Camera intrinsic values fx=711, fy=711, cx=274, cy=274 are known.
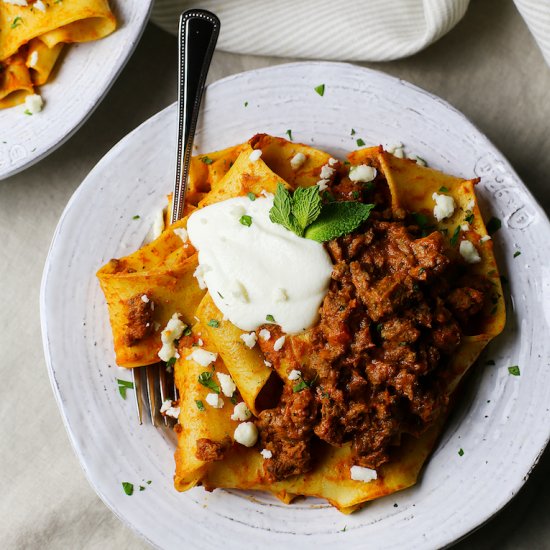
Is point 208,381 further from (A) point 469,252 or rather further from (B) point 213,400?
(A) point 469,252

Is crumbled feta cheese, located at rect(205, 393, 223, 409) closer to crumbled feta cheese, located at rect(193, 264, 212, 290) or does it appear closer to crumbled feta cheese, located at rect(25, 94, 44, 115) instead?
crumbled feta cheese, located at rect(193, 264, 212, 290)

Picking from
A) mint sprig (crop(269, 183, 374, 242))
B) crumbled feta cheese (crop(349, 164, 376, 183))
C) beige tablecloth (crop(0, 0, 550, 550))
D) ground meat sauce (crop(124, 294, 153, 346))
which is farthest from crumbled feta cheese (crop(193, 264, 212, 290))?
beige tablecloth (crop(0, 0, 550, 550))

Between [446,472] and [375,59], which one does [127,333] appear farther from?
[375,59]

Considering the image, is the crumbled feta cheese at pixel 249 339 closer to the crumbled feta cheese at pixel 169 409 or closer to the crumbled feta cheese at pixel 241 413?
the crumbled feta cheese at pixel 241 413

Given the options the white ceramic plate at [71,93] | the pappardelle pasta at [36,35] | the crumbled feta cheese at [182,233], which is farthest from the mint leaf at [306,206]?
the pappardelle pasta at [36,35]

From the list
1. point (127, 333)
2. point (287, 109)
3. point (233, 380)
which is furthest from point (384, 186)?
point (127, 333)

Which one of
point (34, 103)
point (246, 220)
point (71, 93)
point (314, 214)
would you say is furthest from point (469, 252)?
point (34, 103)
